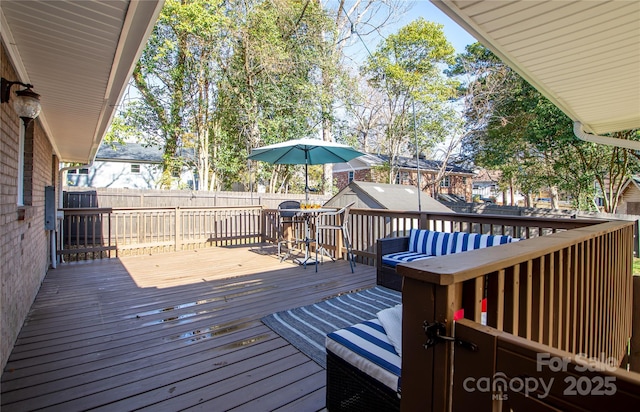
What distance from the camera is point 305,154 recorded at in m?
5.84

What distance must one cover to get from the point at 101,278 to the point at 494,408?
211 inches

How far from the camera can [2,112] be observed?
2.29m

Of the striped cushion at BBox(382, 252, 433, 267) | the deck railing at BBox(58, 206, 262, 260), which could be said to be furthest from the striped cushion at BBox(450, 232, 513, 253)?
the deck railing at BBox(58, 206, 262, 260)

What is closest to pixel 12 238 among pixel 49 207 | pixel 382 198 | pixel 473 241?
pixel 49 207

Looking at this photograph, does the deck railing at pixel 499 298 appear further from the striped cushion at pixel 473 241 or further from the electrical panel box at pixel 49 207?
the electrical panel box at pixel 49 207

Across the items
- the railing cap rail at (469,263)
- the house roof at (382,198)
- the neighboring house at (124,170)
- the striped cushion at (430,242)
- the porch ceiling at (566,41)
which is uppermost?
the neighboring house at (124,170)

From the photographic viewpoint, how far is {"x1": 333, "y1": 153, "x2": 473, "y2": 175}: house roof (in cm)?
1780

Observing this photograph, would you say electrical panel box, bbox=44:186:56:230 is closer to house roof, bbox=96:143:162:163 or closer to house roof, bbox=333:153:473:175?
house roof, bbox=96:143:162:163

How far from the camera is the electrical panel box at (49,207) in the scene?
4.73 meters

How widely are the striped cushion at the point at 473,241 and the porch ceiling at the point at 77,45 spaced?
3.24 metres

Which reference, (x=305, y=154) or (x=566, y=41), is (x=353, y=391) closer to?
(x=566, y=41)

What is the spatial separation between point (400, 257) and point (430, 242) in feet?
1.41

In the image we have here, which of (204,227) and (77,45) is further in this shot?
(204,227)

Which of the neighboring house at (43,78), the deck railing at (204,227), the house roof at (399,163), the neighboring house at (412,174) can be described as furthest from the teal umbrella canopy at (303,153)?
the neighboring house at (412,174)
